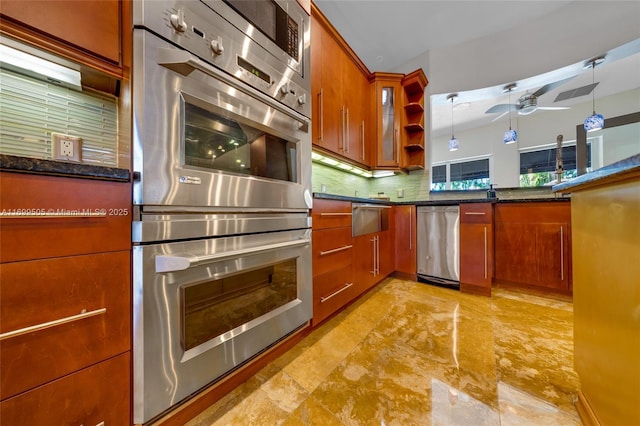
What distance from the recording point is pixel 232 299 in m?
0.97

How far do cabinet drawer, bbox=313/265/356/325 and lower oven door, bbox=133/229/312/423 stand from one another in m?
0.21

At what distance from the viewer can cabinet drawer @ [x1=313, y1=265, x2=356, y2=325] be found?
1407 millimetres

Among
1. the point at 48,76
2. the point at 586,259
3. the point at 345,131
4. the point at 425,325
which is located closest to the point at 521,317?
the point at 425,325

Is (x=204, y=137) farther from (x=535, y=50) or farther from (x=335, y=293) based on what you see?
(x=535, y=50)

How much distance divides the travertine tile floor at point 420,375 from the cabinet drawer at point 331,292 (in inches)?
4.8

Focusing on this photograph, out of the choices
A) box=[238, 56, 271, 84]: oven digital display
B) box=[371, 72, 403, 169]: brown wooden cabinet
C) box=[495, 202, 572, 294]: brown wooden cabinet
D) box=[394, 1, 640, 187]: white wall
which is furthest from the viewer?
box=[371, 72, 403, 169]: brown wooden cabinet

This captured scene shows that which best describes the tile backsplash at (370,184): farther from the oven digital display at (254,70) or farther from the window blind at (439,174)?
the window blind at (439,174)

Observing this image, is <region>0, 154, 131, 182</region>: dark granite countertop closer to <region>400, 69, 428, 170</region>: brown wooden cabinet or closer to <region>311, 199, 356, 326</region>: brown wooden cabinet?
<region>311, 199, 356, 326</region>: brown wooden cabinet

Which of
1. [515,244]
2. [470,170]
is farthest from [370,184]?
[470,170]

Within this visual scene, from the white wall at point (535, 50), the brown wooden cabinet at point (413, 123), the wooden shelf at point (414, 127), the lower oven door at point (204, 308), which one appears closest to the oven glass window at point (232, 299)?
the lower oven door at point (204, 308)

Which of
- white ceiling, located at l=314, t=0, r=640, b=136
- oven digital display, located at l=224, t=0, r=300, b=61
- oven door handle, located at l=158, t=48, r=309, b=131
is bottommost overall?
oven door handle, located at l=158, t=48, r=309, b=131

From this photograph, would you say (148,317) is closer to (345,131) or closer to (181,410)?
(181,410)

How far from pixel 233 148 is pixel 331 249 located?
0.89 m

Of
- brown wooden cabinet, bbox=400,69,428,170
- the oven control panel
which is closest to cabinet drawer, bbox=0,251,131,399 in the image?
the oven control panel
